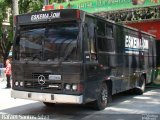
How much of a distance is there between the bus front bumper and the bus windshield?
97 centimetres

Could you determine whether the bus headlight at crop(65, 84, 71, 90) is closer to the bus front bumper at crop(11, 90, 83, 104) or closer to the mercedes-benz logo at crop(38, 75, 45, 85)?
the bus front bumper at crop(11, 90, 83, 104)

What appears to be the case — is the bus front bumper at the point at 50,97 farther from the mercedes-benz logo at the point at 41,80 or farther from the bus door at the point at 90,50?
the bus door at the point at 90,50

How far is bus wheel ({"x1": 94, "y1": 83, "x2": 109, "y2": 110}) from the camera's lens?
10.8m

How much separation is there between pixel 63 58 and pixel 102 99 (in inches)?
81.4

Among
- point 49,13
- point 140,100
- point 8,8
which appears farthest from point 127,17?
point 8,8

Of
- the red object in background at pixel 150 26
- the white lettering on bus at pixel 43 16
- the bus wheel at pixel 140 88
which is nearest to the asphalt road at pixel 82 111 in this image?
the bus wheel at pixel 140 88

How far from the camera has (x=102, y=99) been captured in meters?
11.0

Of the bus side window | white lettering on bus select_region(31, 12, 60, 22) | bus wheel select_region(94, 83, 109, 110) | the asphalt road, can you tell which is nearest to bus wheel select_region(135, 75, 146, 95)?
the asphalt road

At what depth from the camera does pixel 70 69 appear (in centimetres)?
962

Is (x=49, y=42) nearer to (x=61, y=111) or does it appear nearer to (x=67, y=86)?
(x=67, y=86)

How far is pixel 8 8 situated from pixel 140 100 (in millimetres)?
27410

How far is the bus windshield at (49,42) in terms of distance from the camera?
974 centimetres

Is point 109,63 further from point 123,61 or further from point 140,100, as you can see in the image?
point 140,100

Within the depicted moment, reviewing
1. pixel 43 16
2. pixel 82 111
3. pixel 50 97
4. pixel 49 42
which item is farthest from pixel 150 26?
pixel 50 97
